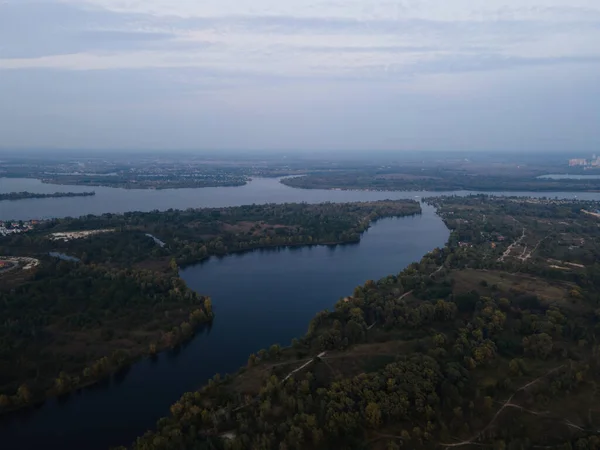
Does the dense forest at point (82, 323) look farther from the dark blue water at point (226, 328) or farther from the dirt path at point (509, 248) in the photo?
the dirt path at point (509, 248)

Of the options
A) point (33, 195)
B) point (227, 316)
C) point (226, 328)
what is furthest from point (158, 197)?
point (226, 328)

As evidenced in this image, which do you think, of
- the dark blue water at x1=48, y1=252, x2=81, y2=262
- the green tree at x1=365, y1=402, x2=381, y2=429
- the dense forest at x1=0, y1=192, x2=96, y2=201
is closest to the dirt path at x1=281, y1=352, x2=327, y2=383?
the green tree at x1=365, y1=402, x2=381, y2=429

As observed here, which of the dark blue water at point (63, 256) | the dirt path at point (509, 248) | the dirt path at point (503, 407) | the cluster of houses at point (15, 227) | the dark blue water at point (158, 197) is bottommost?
the dirt path at point (503, 407)

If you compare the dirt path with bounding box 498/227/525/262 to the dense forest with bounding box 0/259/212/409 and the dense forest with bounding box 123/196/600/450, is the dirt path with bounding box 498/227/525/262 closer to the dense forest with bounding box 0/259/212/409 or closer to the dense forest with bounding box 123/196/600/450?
the dense forest with bounding box 123/196/600/450

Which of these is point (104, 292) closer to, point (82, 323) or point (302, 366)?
point (82, 323)

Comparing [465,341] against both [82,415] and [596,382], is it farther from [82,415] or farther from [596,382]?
[82,415]

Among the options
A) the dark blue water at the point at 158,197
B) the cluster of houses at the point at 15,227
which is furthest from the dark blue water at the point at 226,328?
the dark blue water at the point at 158,197
